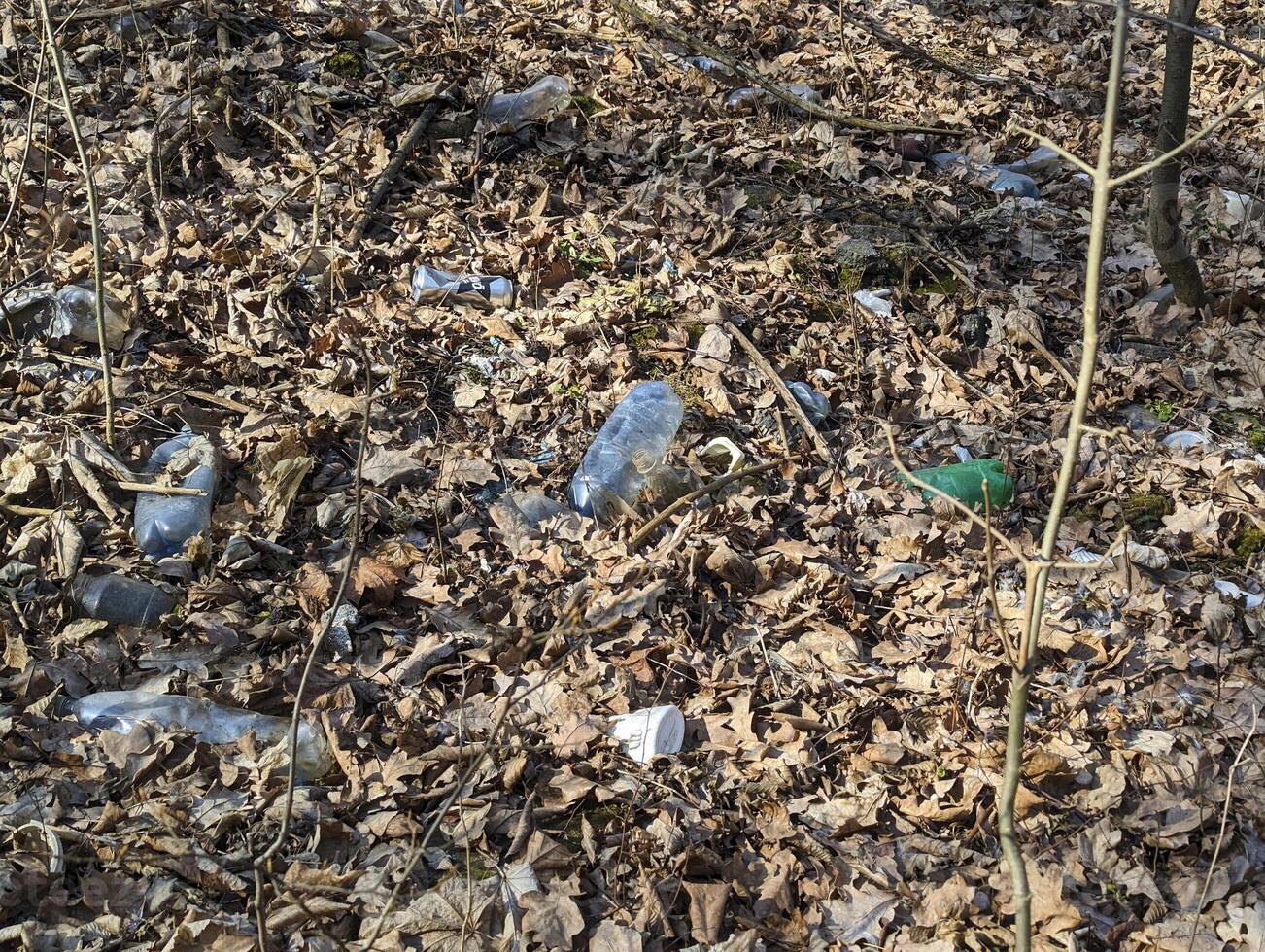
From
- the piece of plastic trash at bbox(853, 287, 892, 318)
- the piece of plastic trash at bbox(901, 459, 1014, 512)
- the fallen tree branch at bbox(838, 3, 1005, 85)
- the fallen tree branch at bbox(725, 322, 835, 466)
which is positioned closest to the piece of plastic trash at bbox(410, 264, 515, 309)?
the fallen tree branch at bbox(725, 322, 835, 466)

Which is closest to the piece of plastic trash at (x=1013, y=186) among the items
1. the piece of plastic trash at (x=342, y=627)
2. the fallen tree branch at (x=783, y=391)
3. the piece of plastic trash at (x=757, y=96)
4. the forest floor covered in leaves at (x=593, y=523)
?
the forest floor covered in leaves at (x=593, y=523)

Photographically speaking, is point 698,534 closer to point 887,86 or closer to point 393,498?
point 393,498

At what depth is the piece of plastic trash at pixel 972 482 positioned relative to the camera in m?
3.82

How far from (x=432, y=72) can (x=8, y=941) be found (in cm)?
487

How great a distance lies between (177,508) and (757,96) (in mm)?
4421

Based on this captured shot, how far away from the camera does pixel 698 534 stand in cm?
364

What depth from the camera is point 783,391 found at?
4.29m

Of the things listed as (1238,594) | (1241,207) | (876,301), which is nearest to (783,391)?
(876,301)

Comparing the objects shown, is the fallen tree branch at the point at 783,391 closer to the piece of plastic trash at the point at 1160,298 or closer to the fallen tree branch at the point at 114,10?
the piece of plastic trash at the point at 1160,298

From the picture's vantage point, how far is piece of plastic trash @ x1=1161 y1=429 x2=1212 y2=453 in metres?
4.20

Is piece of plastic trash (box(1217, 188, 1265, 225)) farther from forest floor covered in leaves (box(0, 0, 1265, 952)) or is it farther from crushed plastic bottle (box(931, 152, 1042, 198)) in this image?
crushed plastic bottle (box(931, 152, 1042, 198))

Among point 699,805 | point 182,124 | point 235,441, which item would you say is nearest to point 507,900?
point 699,805

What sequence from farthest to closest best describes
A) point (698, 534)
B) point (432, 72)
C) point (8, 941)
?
point (432, 72), point (698, 534), point (8, 941)

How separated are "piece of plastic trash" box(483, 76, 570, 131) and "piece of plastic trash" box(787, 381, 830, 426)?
Answer: 7.82ft
